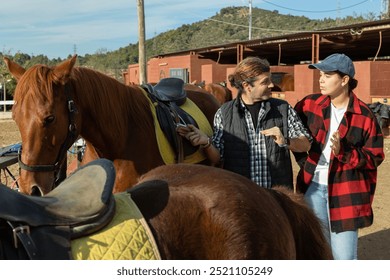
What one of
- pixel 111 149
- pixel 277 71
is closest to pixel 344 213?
pixel 111 149

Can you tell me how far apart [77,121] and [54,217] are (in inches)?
58.8

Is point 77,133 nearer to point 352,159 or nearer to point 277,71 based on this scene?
point 352,159

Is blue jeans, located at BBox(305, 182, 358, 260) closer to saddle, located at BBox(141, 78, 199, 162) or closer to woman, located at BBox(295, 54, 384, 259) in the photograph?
woman, located at BBox(295, 54, 384, 259)

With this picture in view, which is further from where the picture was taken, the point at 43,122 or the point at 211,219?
the point at 43,122

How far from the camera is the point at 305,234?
82.3 inches

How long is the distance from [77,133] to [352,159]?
170 cm

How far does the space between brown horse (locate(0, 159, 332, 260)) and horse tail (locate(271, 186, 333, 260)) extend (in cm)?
10

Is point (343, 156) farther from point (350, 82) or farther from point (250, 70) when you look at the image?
point (250, 70)

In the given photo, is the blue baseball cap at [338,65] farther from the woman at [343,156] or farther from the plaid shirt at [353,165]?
the plaid shirt at [353,165]

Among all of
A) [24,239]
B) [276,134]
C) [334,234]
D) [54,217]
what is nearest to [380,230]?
[334,234]

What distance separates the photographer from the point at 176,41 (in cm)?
6531

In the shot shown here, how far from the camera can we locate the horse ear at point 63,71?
2793mm

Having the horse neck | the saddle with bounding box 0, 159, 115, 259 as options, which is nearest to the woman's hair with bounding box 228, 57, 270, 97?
the horse neck

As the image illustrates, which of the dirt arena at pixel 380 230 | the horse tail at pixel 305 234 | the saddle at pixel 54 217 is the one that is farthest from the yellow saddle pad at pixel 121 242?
the dirt arena at pixel 380 230
